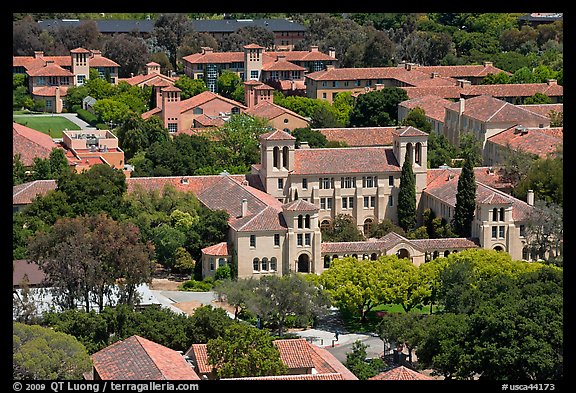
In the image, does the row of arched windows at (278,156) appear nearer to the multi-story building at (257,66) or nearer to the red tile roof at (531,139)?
the red tile roof at (531,139)

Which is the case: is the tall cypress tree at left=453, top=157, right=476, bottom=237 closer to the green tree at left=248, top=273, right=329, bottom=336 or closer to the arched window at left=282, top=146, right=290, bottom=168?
the arched window at left=282, top=146, right=290, bottom=168

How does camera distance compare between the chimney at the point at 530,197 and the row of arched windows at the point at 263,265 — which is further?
the chimney at the point at 530,197

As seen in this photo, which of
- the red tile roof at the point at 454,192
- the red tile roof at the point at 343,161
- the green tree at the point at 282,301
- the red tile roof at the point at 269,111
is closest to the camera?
the green tree at the point at 282,301

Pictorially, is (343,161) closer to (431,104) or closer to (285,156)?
(285,156)

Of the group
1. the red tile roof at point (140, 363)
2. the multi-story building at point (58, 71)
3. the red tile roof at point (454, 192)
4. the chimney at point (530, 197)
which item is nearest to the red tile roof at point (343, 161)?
the red tile roof at point (454, 192)

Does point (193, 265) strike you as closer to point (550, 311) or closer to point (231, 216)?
point (231, 216)
